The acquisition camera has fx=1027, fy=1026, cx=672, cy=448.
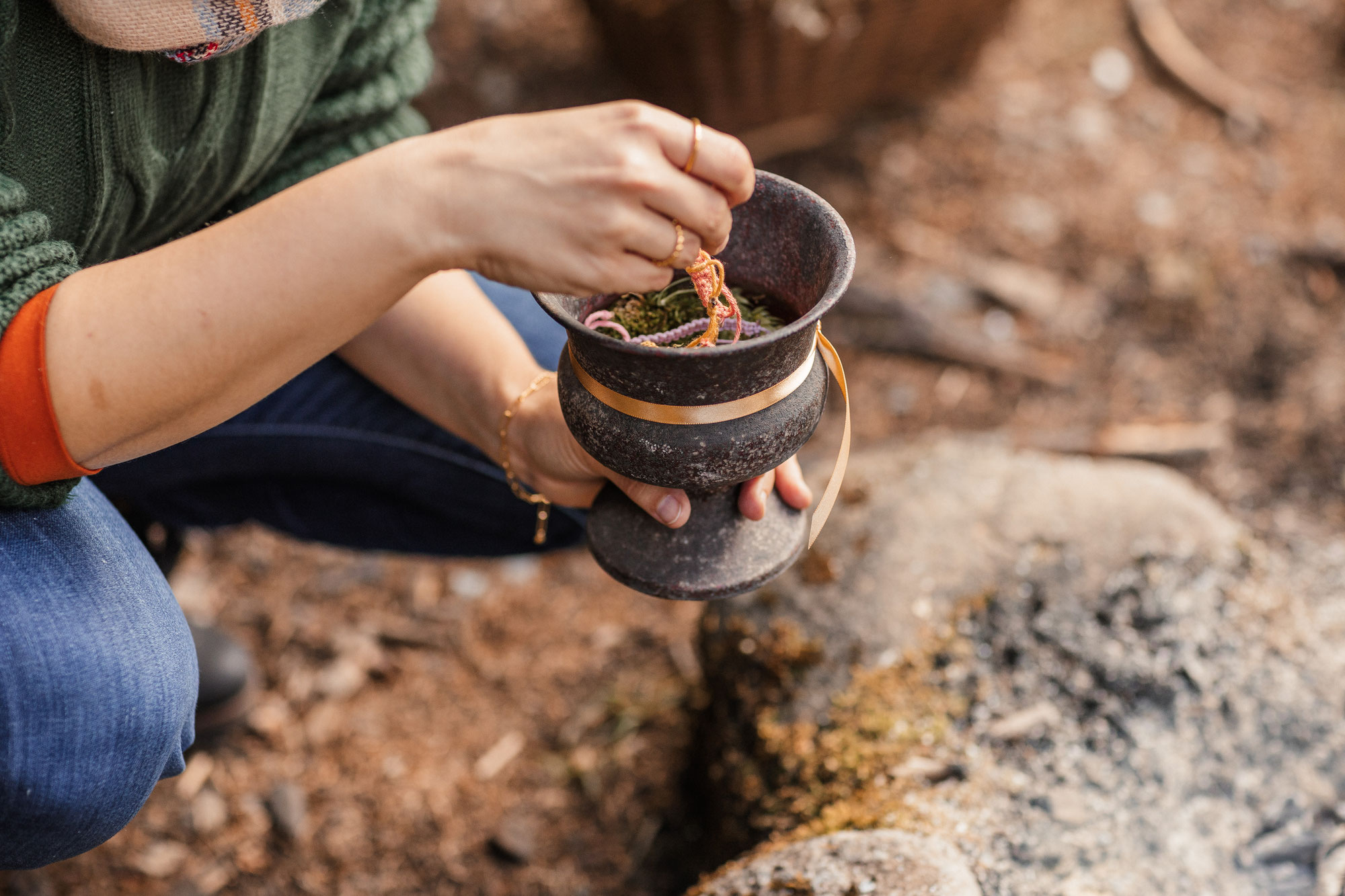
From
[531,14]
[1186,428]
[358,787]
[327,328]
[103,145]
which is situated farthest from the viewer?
[531,14]

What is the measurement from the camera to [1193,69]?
400cm

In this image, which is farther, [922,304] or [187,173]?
[922,304]

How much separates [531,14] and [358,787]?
330 cm

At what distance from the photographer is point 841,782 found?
159 centimetres

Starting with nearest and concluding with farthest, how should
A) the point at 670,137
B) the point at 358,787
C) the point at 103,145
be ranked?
the point at 670,137 → the point at 103,145 → the point at 358,787

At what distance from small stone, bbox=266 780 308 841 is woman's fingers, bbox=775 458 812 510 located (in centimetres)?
127

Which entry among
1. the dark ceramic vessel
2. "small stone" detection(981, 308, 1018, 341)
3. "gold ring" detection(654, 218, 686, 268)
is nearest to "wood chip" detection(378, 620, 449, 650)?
the dark ceramic vessel

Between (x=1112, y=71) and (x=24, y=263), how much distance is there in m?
4.07

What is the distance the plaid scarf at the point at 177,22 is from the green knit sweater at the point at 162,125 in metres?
0.09

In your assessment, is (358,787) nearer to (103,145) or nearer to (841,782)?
(841,782)

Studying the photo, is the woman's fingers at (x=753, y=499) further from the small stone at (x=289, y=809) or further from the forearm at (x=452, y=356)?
the small stone at (x=289, y=809)

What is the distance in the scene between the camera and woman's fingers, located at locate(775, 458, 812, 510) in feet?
5.04

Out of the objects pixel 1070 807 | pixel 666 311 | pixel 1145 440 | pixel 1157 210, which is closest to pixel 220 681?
pixel 666 311

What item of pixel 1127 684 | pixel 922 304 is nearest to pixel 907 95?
pixel 922 304
